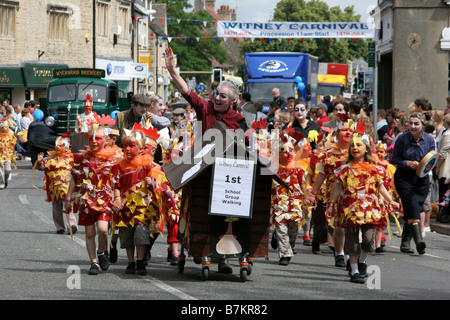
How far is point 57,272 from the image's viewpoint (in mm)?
10031

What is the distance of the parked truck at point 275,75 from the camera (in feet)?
103

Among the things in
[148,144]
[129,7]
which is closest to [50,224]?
[148,144]

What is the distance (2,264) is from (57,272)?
39.2 inches

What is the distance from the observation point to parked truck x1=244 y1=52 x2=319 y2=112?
31.4 m

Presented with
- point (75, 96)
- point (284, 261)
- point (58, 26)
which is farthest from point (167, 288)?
point (58, 26)

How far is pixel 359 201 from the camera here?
9.78 meters

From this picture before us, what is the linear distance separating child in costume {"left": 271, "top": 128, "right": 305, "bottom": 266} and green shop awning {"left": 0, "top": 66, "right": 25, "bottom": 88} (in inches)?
1437

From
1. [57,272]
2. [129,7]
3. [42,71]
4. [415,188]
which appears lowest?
[57,272]

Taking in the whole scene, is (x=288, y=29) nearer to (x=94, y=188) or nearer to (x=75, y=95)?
(x=75, y=95)

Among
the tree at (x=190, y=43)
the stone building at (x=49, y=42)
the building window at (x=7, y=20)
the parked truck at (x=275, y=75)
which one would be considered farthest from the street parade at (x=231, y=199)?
the tree at (x=190, y=43)

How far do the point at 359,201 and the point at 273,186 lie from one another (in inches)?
73.9

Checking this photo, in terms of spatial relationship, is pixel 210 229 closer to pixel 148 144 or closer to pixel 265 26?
pixel 148 144

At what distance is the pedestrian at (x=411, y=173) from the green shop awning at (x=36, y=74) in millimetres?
36901

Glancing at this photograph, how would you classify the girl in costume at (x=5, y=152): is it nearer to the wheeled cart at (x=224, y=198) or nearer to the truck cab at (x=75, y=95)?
the truck cab at (x=75, y=95)
